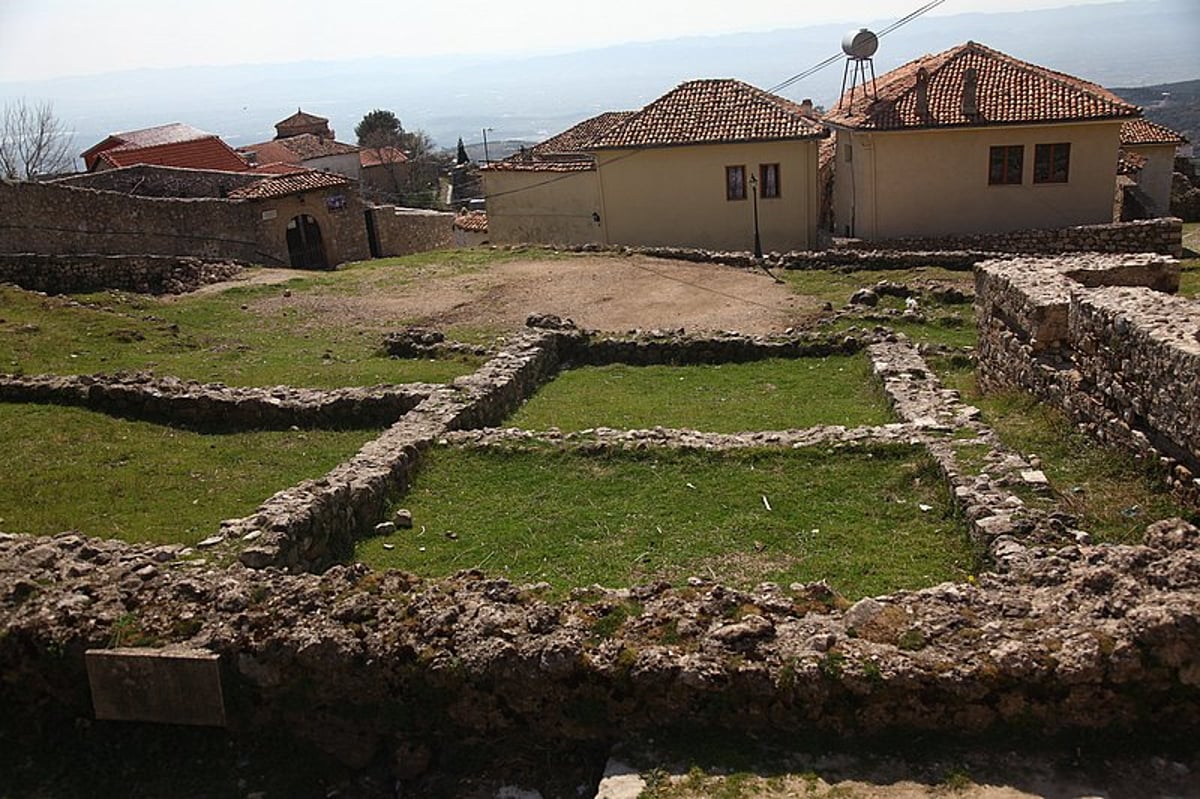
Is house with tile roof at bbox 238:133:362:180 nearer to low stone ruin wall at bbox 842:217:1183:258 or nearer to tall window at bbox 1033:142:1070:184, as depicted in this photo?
tall window at bbox 1033:142:1070:184

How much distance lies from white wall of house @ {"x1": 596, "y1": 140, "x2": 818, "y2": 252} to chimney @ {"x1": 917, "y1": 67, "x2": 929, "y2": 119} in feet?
10.6

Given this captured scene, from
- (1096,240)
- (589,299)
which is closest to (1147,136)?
(1096,240)

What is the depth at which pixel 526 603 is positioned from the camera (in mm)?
A: 6723

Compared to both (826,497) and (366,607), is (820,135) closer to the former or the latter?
(826,497)

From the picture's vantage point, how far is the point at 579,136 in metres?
42.2

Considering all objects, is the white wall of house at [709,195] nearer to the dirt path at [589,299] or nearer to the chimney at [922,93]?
the chimney at [922,93]

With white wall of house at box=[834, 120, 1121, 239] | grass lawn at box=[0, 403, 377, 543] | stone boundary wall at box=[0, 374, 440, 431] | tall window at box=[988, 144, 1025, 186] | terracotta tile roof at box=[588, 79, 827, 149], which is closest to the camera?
grass lawn at box=[0, 403, 377, 543]

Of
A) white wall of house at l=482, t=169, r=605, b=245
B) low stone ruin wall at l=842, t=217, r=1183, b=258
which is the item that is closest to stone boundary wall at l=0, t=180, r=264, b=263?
white wall of house at l=482, t=169, r=605, b=245

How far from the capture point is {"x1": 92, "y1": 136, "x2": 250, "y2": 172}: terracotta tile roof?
1594 inches

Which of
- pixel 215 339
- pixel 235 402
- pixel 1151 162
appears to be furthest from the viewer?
pixel 1151 162

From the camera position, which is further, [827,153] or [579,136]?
[579,136]

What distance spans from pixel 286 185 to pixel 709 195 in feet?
45.5

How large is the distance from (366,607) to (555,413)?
8.08 metres

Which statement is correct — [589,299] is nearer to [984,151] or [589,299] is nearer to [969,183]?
[969,183]
